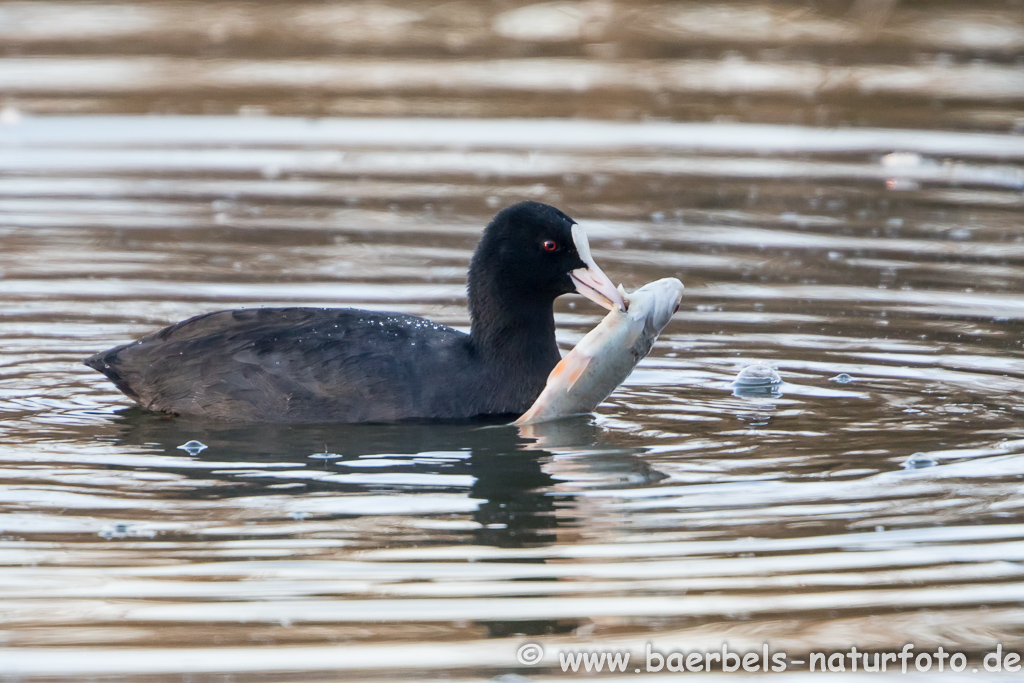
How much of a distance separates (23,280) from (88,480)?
3777mm

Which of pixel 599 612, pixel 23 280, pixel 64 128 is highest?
pixel 64 128

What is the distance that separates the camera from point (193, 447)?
677 centimetres

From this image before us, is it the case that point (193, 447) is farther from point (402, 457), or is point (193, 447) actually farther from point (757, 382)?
point (757, 382)

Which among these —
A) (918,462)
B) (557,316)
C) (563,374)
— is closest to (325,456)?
(563,374)

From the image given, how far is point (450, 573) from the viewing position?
5.14 metres

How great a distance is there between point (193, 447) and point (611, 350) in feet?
5.93

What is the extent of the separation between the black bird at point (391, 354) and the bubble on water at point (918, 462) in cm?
143

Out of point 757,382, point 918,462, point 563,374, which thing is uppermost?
point 563,374

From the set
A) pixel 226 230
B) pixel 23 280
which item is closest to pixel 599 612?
pixel 23 280

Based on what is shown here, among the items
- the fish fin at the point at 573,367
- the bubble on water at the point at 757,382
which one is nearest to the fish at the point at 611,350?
the fish fin at the point at 573,367

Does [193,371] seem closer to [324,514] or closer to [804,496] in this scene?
[324,514]

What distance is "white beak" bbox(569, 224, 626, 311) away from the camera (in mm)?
7132

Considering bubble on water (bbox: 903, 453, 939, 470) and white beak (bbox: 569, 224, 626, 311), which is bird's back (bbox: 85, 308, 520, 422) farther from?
bubble on water (bbox: 903, 453, 939, 470)

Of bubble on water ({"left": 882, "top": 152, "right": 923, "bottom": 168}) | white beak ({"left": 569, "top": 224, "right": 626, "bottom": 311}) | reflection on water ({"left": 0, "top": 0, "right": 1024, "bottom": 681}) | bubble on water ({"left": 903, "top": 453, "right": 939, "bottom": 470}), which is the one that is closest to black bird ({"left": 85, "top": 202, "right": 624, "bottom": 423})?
white beak ({"left": 569, "top": 224, "right": 626, "bottom": 311})
